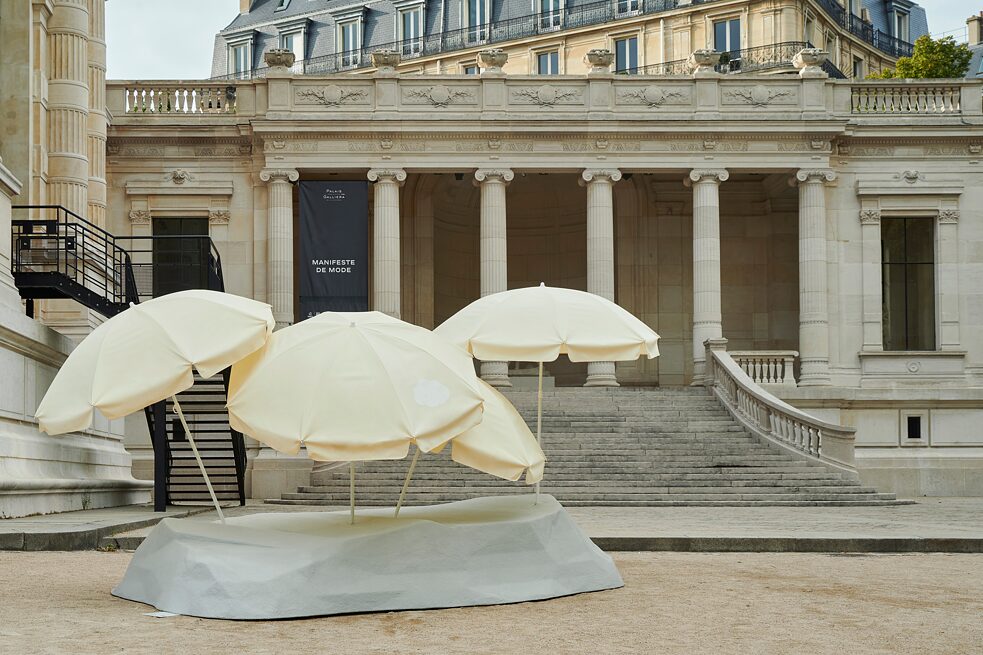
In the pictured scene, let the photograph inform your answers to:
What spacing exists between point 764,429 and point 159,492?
15283mm

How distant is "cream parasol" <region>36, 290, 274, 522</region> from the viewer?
1103 centimetres

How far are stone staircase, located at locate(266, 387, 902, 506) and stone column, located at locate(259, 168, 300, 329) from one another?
8692mm

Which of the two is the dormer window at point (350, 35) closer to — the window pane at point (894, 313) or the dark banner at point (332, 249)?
the dark banner at point (332, 249)

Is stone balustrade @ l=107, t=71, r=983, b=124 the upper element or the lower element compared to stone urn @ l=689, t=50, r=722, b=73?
lower

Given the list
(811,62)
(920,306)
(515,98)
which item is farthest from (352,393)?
(920,306)

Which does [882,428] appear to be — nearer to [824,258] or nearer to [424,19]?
[824,258]

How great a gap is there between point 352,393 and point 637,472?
20.1m

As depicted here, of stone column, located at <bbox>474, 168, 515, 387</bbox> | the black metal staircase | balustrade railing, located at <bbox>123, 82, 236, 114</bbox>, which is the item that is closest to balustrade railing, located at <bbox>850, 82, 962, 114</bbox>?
stone column, located at <bbox>474, 168, 515, 387</bbox>

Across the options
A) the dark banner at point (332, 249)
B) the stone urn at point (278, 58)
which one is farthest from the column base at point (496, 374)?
the stone urn at point (278, 58)

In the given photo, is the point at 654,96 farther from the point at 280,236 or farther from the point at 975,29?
the point at 975,29

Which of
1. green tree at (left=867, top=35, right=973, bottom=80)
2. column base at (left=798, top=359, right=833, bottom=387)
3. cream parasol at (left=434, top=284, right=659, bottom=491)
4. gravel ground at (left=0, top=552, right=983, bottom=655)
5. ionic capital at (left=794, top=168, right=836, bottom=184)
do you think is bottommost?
gravel ground at (left=0, top=552, right=983, bottom=655)

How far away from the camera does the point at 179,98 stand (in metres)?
40.6

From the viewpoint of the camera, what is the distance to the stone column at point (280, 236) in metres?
39.2

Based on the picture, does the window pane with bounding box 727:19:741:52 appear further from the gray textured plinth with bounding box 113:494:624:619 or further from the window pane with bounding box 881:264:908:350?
the gray textured plinth with bounding box 113:494:624:619
